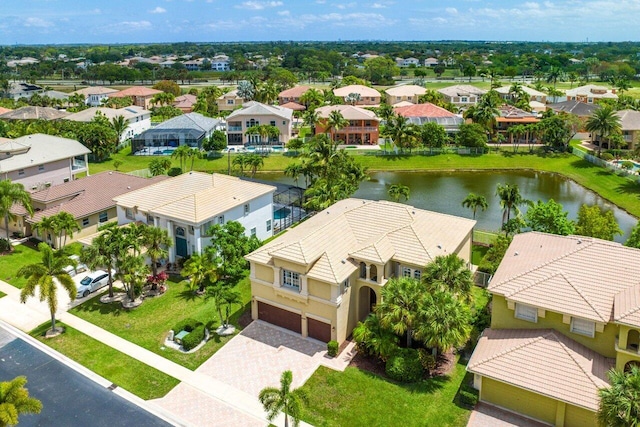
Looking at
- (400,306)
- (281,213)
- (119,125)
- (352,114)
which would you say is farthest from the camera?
(352,114)

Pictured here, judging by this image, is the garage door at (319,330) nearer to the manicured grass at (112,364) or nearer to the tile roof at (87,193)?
the manicured grass at (112,364)

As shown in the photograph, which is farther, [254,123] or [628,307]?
[254,123]

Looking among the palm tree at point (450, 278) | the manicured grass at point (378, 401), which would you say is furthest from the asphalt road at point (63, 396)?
the palm tree at point (450, 278)

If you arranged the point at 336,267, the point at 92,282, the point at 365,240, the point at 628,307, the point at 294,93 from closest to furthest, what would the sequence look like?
the point at 628,307
the point at 336,267
the point at 365,240
the point at 92,282
the point at 294,93

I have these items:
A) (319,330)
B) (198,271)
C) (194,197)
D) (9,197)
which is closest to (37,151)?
(9,197)

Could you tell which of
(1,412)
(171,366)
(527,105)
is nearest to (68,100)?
(527,105)

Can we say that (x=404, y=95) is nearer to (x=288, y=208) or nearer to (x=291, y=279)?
(x=288, y=208)
